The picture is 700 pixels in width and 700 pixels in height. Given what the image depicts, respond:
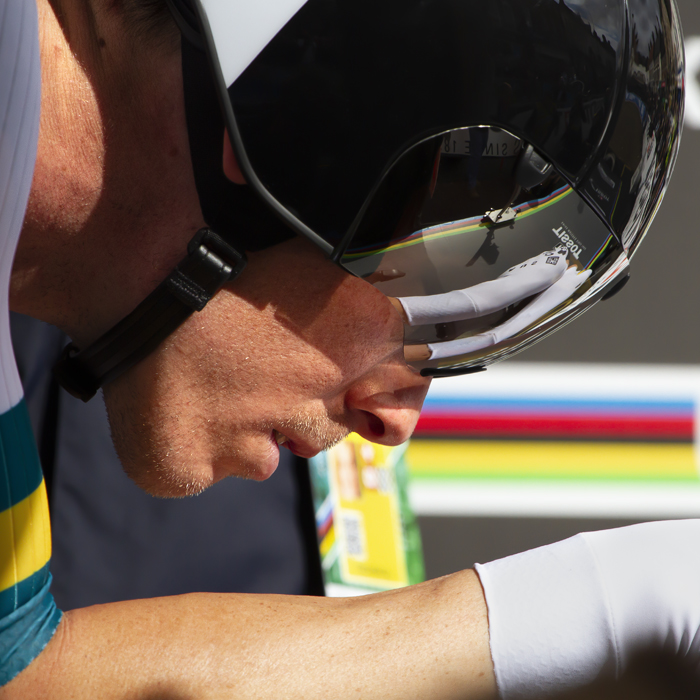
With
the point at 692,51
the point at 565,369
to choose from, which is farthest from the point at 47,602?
the point at 692,51

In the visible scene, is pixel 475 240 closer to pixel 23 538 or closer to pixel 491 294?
pixel 491 294

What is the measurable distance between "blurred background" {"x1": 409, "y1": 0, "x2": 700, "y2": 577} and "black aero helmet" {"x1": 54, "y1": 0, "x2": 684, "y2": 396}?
1.21 metres

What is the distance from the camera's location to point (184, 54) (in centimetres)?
66

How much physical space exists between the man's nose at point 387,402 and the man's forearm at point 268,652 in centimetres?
22

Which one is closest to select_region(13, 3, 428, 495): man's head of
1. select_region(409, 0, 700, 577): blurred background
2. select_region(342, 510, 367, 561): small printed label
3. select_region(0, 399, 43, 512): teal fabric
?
select_region(0, 399, 43, 512): teal fabric

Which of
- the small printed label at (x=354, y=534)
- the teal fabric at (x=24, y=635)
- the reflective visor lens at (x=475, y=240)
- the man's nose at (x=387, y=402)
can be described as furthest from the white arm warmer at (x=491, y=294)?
the small printed label at (x=354, y=534)

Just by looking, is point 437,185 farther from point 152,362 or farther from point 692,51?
point 692,51

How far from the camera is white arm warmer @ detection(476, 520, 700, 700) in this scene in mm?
747

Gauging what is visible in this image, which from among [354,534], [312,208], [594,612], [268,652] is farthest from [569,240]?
[354,534]

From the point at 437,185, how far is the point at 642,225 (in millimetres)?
253

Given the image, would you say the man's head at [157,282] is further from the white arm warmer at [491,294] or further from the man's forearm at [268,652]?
the man's forearm at [268,652]

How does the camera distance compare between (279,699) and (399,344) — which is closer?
(279,699)

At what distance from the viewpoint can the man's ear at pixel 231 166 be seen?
666 mm

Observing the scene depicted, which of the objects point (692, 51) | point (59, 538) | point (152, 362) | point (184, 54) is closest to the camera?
point (184, 54)
